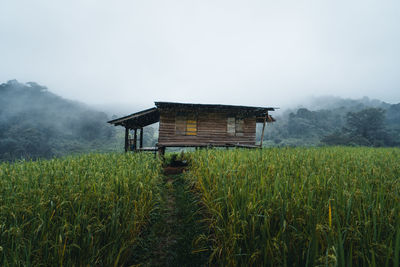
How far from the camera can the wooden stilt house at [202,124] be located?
12.1 meters

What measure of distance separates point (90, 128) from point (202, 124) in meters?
66.0

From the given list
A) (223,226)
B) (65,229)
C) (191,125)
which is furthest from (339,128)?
(65,229)

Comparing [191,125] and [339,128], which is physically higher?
[339,128]

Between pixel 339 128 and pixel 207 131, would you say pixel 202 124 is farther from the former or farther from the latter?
pixel 339 128

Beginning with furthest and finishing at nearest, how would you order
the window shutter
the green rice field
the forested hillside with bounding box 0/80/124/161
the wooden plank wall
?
1. the forested hillside with bounding box 0/80/124/161
2. the window shutter
3. the wooden plank wall
4. the green rice field

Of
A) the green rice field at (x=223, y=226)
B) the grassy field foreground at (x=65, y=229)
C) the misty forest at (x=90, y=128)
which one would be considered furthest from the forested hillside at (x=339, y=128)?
the grassy field foreground at (x=65, y=229)

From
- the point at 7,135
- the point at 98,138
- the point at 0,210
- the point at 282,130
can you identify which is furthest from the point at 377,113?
the point at 7,135

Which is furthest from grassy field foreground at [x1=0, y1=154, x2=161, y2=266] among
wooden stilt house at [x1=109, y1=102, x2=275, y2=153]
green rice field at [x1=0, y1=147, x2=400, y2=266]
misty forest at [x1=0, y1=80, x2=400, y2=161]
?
misty forest at [x1=0, y1=80, x2=400, y2=161]

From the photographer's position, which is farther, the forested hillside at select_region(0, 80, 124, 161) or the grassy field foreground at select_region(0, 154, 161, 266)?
the forested hillside at select_region(0, 80, 124, 161)

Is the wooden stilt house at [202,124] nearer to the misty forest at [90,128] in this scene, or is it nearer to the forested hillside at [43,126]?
the misty forest at [90,128]

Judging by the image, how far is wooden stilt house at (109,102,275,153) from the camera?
12.1m

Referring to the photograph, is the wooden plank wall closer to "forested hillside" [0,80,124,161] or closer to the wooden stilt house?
the wooden stilt house

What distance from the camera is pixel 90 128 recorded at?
62.6 metres

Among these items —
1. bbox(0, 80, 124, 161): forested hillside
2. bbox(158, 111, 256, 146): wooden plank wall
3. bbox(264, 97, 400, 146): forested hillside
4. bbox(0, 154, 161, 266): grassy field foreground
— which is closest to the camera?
bbox(0, 154, 161, 266): grassy field foreground
